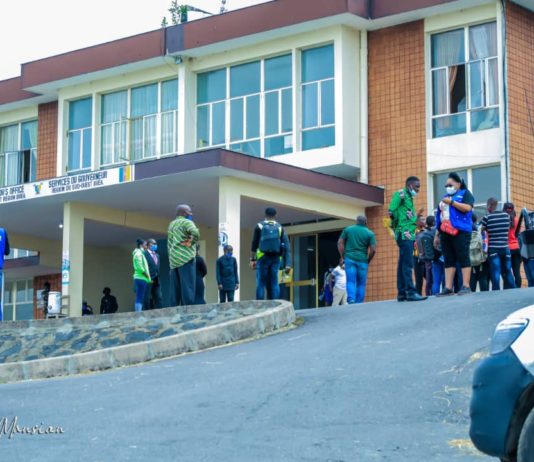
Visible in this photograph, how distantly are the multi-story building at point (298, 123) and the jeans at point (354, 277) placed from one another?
5319mm

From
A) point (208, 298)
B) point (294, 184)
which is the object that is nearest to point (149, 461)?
point (294, 184)

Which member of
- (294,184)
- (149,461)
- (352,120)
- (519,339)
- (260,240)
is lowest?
(149,461)

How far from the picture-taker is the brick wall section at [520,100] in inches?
1017

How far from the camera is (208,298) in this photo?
30625 mm

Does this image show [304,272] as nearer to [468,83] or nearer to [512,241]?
[468,83]

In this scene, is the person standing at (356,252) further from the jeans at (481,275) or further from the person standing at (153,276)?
the person standing at (153,276)

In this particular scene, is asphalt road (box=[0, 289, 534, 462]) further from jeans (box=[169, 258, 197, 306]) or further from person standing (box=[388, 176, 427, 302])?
jeans (box=[169, 258, 197, 306])

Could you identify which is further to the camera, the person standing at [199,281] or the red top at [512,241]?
the person standing at [199,281]

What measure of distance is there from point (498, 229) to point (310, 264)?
11.1 m

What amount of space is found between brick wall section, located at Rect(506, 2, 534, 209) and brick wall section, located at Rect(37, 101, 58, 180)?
1330cm

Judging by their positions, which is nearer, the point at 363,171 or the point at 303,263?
the point at 363,171

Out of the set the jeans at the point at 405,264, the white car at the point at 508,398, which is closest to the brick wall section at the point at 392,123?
the jeans at the point at 405,264

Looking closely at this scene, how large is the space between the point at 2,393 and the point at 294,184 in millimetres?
13597

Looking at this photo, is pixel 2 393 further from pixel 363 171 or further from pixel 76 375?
pixel 363 171
